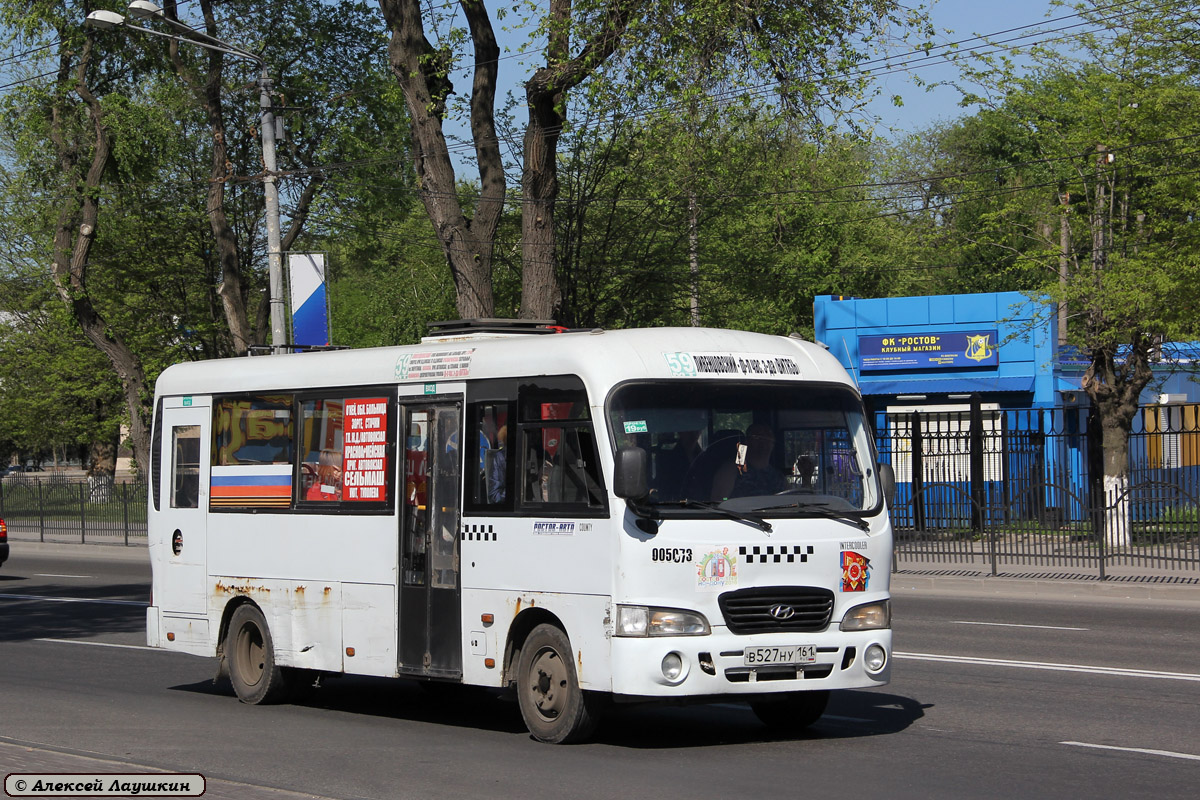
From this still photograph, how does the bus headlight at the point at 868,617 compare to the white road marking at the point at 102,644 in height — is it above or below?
above

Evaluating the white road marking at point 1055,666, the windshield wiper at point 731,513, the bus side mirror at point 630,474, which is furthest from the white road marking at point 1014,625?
the bus side mirror at point 630,474

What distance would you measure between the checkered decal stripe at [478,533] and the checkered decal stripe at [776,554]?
187cm

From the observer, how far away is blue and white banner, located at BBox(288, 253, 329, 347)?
70.5ft

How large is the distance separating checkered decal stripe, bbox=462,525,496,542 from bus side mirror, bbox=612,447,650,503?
4.90 ft

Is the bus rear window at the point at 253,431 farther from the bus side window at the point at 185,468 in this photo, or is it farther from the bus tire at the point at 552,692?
the bus tire at the point at 552,692

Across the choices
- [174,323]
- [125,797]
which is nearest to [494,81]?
[125,797]

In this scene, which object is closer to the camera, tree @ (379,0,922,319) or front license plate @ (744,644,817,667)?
front license plate @ (744,644,817,667)

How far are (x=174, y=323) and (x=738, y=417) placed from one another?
1729 inches

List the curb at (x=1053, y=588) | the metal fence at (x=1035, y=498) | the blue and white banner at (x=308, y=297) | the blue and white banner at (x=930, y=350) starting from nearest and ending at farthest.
Result: the curb at (x=1053, y=588) < the blue and white banner at (x=308, y=297) < the metal fence at (x=1035, y=498) < the blue and white banner at (x=930, y=350)

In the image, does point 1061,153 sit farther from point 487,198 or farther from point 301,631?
point 301,631

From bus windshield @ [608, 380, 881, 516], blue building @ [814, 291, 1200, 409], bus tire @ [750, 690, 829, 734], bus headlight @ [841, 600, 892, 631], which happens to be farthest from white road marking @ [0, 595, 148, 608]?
blue building @ [814, 291, 1200, 409]

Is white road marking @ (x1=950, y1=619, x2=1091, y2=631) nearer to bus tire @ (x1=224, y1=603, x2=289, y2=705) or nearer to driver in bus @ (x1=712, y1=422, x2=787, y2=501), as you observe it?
driver in bus @ (x1=712, y1=422, x2=787, y2=501)

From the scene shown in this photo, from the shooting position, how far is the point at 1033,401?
109 ft

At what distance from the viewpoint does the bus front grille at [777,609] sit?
8.79 m
